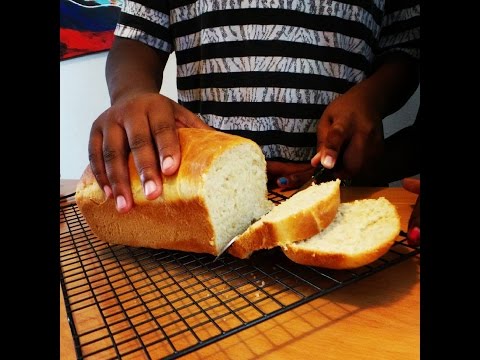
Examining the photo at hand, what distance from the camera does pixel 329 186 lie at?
1060mm

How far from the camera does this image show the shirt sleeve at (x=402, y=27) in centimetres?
162

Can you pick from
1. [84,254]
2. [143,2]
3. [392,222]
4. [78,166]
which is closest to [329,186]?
[392,222]

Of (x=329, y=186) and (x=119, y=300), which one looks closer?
(x=119, y=300)

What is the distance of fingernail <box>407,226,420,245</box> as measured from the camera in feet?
2.94

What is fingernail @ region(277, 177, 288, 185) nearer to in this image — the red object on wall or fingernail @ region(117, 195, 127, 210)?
fingernail @ region(117, 195, 127, 210)

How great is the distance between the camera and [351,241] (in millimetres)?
901

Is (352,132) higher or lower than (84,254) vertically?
higher

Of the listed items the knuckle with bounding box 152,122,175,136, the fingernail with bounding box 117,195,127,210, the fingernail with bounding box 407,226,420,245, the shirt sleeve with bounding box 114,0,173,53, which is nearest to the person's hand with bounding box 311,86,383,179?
the fingernail with bounding box 407,226,420,245

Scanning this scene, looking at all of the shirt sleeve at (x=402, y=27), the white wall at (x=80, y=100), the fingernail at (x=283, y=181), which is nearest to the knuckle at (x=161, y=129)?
the fingernail at (x=283, y=181)

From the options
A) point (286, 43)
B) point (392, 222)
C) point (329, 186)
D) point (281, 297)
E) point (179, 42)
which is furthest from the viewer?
point (179, 42)

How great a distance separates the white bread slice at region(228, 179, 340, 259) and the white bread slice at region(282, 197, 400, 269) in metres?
0.02

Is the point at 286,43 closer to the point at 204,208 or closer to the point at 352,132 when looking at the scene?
the point at 352,132

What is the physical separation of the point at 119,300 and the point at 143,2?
1.23 metres

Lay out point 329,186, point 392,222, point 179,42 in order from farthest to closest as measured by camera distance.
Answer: point 179,42
point 329,186
point 392,222
